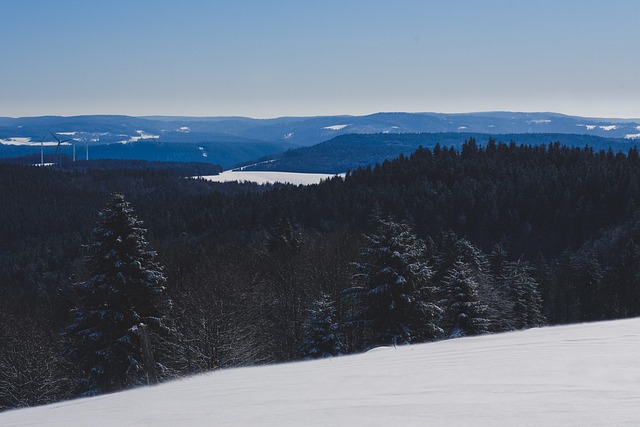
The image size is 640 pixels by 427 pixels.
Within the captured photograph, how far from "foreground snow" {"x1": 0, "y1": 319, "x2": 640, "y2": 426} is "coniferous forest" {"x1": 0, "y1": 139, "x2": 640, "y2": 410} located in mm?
3985

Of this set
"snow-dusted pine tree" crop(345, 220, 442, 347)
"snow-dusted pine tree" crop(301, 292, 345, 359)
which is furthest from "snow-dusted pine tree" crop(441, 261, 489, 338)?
"snow-dusted pine tree" crop(301, 292, 345, 359)

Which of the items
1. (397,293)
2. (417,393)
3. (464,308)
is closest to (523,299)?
(464,308)

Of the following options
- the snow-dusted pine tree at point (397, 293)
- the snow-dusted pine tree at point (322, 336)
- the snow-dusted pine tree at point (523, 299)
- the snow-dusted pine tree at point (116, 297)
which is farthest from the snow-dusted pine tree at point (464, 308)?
the snow-dusted pine tree at point (523, 299)

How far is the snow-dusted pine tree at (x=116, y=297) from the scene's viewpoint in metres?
23.2

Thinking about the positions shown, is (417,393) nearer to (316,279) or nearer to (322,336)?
(322,336)

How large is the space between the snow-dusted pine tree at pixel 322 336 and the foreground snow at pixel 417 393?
2096 cm

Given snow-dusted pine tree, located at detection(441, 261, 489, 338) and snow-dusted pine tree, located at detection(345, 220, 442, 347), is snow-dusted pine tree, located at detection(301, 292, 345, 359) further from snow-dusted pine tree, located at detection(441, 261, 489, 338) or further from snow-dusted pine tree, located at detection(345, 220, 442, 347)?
snow-dusted pine tree, located at detection(441, 261, 489, 338)

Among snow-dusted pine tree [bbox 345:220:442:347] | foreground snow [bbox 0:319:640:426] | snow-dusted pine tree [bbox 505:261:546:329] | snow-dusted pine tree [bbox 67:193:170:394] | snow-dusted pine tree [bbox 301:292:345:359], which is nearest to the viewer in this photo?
foreground snow [bbox 0:319:640:426]

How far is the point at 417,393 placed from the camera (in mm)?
6605

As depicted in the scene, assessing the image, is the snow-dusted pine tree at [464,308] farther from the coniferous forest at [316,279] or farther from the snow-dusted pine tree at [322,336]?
the snow-dusted pine tree at [322,336]

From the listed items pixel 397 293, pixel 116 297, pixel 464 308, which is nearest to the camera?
pixel 116 297

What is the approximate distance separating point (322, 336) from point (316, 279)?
13.5 m

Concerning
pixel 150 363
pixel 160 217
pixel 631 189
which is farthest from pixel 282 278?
pixel 160 217

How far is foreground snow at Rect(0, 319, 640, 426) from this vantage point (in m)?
5.55
